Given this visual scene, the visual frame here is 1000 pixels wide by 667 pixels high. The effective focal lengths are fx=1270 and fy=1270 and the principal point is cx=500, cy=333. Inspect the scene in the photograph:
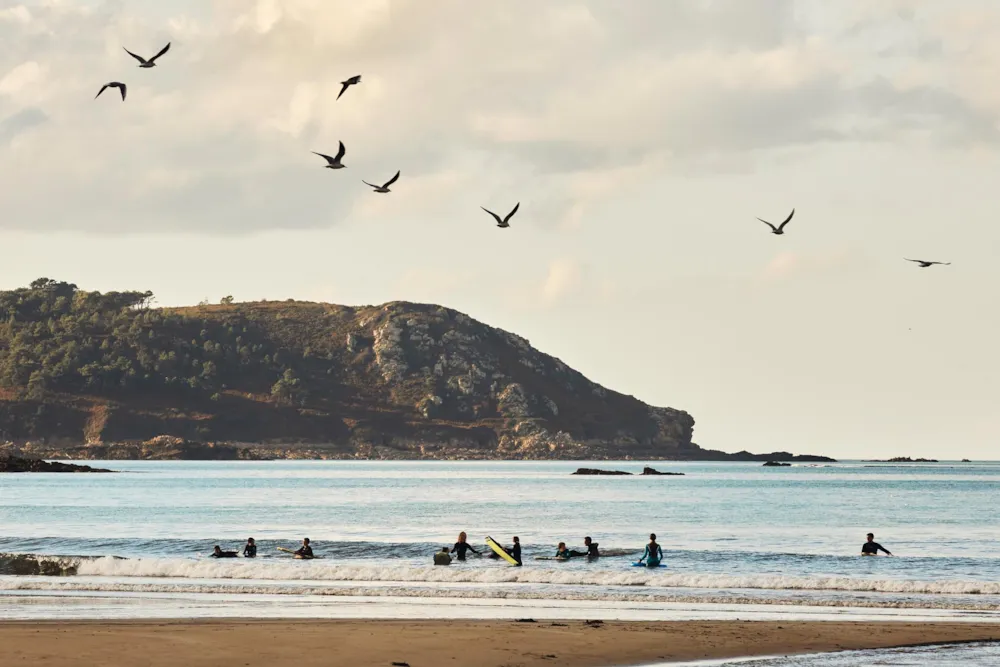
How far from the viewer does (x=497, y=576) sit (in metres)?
45.2

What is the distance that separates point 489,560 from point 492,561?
426 mm

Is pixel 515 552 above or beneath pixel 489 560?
above

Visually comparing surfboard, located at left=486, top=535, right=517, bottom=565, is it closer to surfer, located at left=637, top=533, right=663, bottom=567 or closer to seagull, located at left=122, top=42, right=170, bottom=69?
surfer, located at left=637, top=533, right=663, bottom=567

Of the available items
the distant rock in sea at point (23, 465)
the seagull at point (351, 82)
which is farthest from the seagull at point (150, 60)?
the distant rock in sea at point (23, 465)

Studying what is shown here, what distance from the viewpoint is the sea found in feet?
115

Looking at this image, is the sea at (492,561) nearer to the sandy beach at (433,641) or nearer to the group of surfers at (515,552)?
the group of surfers at (515,552)

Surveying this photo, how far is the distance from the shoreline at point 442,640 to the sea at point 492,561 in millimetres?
2161

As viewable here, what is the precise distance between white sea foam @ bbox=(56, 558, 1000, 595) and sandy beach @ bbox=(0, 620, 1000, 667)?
10.3 metres

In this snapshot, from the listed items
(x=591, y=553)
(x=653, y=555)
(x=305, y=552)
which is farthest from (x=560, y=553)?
(x=305, y=552)

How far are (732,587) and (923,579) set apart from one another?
781 cm

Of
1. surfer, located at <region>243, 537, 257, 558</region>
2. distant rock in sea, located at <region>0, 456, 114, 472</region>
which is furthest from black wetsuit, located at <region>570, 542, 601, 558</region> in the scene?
distant rock in sea, located at <region>0, 456, 114, 472</region>

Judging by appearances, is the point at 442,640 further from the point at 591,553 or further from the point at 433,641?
the point at 591,553

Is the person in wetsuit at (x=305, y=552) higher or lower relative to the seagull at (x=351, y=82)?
lower

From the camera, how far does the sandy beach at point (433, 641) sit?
24.4 m
